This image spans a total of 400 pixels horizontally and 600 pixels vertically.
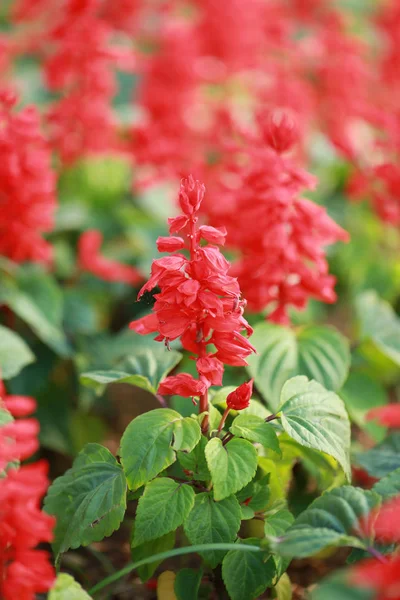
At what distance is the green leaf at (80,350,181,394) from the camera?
1.53 metres

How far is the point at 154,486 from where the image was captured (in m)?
1.36

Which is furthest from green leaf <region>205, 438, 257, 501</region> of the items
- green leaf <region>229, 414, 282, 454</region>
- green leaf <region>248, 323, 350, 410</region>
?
green leaf <region>248, 323, 350, 410</region>

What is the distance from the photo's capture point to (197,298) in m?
1.32

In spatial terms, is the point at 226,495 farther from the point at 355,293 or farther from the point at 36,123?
the point at 355,293

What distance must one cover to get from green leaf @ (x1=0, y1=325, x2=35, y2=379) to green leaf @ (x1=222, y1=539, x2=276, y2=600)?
0.76m

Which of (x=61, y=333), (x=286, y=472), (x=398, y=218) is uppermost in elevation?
(x=398, y=218)

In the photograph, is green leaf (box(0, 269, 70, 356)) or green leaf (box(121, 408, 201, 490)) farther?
green leaf (box(0, 269, 70, 356))

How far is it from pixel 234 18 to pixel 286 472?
8.07 ft

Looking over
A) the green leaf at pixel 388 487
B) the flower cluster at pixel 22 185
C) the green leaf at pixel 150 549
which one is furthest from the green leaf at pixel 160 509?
the flower cluster at pixel 22 185

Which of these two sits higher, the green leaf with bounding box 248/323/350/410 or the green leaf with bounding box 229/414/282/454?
the green leaf with bounding box 229/414/282/454

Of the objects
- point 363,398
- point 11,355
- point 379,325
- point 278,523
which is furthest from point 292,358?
point 11,355

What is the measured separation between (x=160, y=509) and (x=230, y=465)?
157 mm

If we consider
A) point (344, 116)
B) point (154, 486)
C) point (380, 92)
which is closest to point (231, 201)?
point (154, 486)

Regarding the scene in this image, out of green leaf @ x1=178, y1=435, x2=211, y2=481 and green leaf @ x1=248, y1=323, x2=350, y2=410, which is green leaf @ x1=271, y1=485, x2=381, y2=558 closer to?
green leaf @ x1=178, y1=435, x2=211, y2=481
